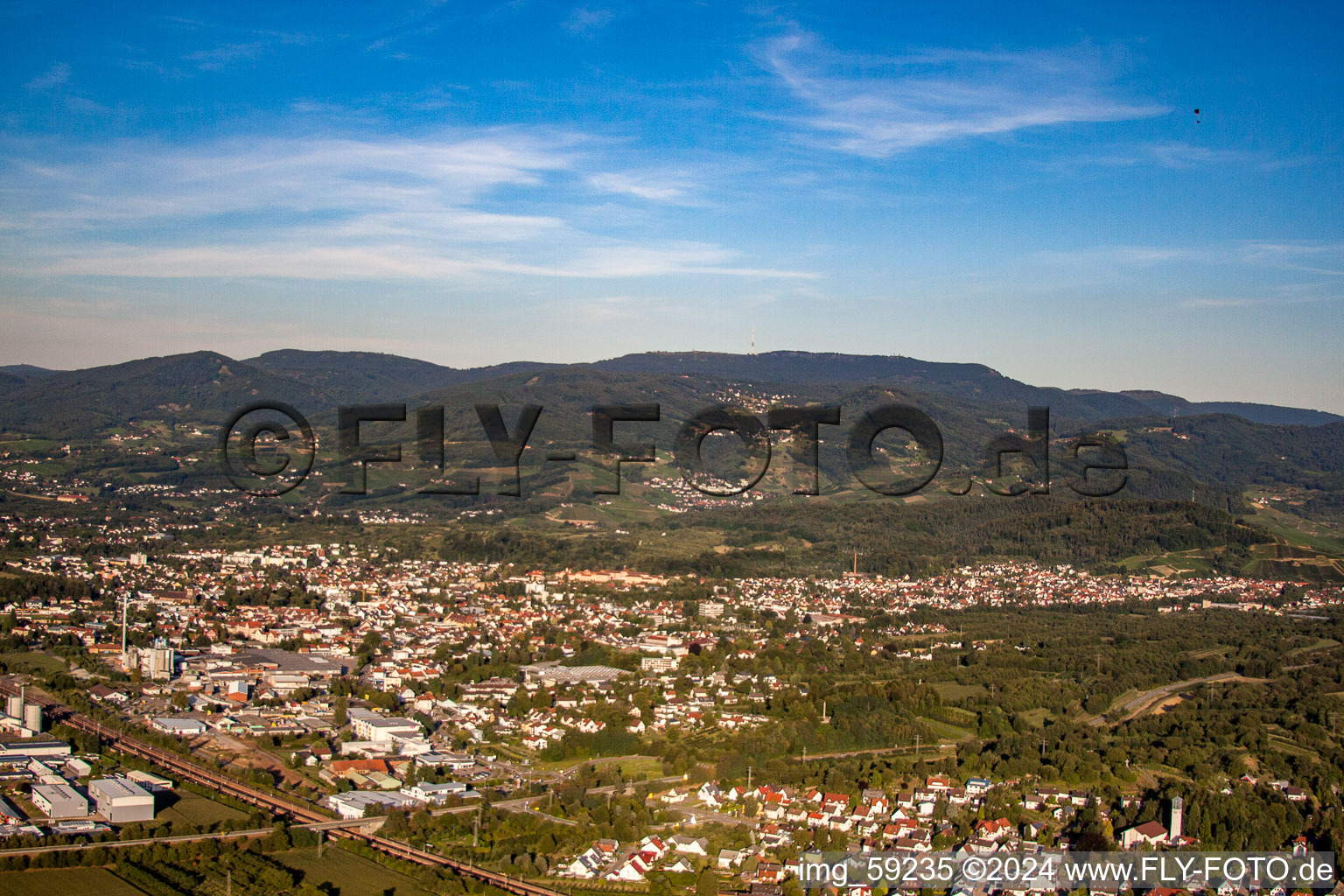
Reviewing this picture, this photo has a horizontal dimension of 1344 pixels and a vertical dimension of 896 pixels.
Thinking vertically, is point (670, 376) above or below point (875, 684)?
above

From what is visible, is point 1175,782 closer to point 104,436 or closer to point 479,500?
point 479,500


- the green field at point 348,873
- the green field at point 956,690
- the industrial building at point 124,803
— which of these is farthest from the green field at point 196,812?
the green field at point 956,690

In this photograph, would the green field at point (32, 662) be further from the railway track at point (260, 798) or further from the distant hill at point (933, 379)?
the distant hill at point (933, 379)

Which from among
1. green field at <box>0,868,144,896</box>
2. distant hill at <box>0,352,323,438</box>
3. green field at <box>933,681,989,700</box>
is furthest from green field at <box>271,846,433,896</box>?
distant hill at <box>0,352,323,438</box>

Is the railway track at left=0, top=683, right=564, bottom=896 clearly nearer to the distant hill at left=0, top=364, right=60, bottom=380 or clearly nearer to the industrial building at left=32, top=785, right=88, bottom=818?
the industrial building at left=32, top=785, right=88, bottom=818

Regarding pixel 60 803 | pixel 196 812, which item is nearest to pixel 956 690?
pixel 196 812

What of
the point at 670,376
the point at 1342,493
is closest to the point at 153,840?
the point at 1342,493
